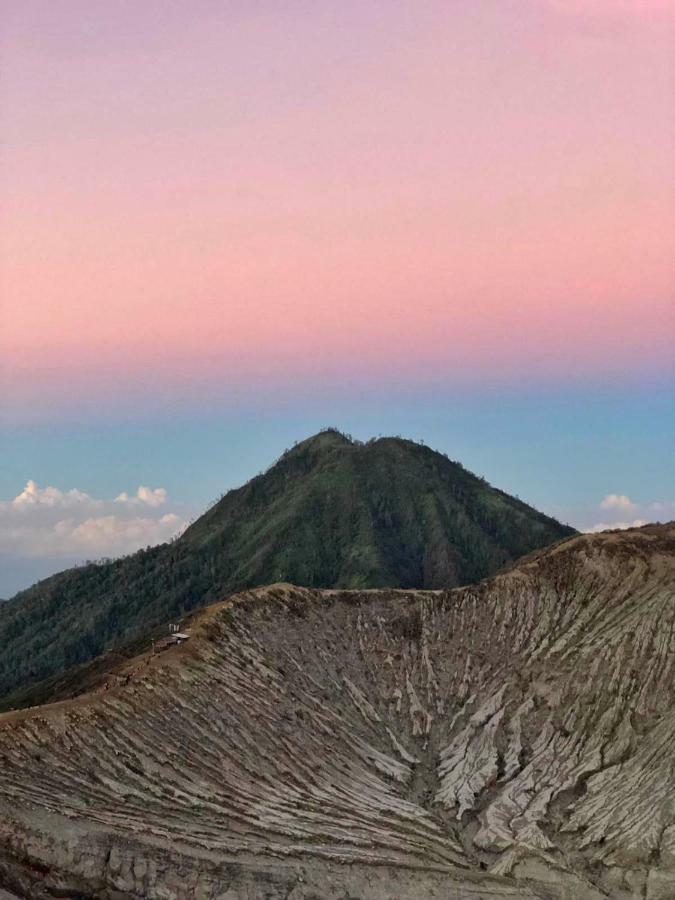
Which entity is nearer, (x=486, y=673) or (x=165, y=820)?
(x=165, y=820)

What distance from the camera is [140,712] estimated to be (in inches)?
3034

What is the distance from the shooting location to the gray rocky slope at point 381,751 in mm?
60906

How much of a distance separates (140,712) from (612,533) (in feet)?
198

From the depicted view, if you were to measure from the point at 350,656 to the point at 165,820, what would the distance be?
39.1m

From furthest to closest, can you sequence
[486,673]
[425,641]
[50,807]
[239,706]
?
[425,641] → [486,673] → [239,706] → [50,807]

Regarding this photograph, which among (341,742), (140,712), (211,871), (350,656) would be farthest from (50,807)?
(350,656)

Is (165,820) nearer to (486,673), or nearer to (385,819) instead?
(385,819)

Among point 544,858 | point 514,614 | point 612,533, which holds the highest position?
point 612,533

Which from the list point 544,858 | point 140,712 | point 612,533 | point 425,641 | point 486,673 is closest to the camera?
point 544,858

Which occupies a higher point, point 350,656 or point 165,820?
point 350,656

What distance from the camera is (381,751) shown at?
86.4m

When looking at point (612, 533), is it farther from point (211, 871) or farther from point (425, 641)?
point (211, 871)

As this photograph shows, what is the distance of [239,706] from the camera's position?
83.4m

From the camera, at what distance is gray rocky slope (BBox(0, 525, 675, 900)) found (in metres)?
60.9
